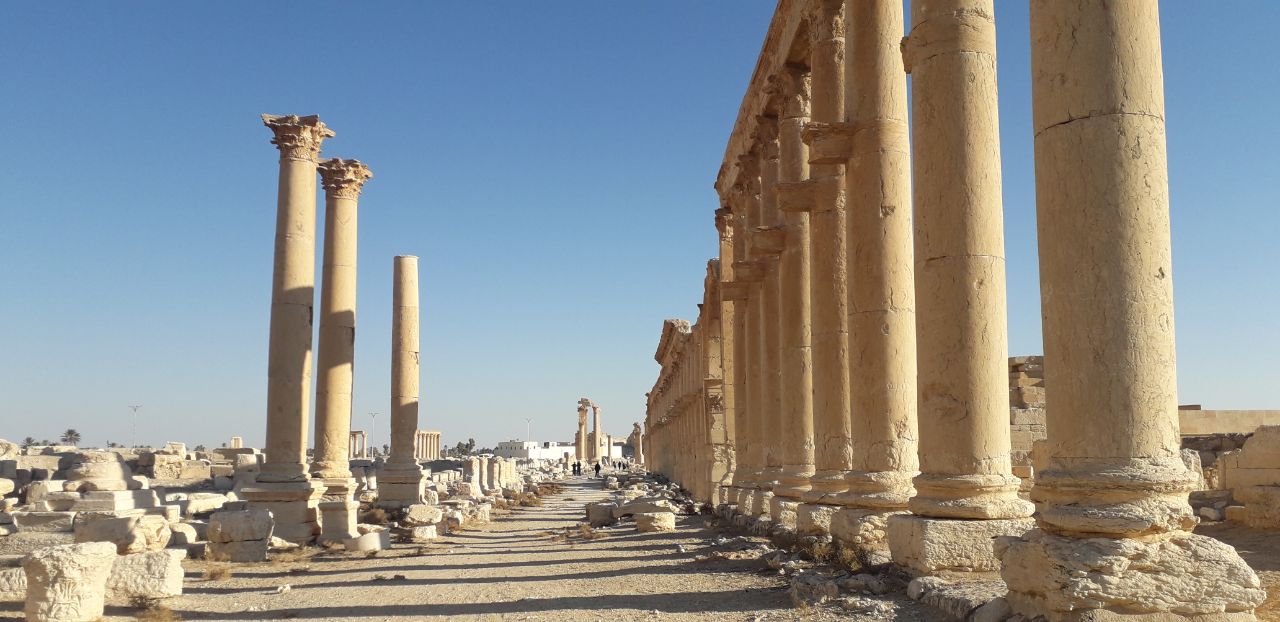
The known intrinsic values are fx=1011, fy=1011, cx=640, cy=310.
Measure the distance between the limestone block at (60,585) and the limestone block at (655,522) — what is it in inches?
445

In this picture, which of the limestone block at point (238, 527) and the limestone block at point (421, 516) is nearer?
the limestone block at point (238, 527)

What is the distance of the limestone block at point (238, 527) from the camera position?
52.0 feet

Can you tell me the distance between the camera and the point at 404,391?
27531 mm

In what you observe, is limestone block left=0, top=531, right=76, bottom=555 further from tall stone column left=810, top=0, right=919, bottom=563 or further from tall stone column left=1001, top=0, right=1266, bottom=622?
tall stone column left=1001, top=0, right=1266, bottom=622

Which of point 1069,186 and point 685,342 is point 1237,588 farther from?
point 685,342

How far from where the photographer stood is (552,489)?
1876 inches

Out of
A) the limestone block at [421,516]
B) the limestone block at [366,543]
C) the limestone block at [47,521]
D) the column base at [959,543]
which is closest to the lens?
the column base at [959,543]

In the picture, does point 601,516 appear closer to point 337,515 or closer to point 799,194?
point 337,515

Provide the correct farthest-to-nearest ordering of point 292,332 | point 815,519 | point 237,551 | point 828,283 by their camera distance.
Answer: point 292,332 → point 237,551 → point 828,283 → point 815,519

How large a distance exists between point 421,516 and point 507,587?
33.1 ft

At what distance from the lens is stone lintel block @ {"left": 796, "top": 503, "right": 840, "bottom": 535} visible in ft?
44.1

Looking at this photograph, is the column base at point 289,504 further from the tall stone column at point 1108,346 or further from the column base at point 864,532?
the tall stone column at point 1108,346

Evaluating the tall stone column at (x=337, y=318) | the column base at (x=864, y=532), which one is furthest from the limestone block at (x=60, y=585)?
the tall stone column at (x=337, y=318)

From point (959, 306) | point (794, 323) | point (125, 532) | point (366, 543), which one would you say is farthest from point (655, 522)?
point (959, 306)
